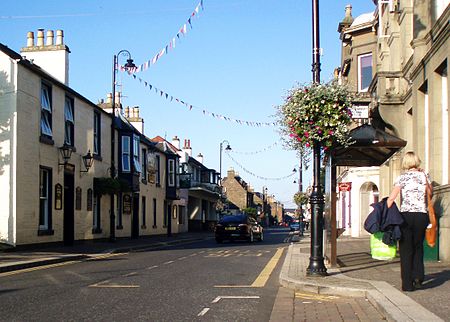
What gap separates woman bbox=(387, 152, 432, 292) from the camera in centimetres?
841

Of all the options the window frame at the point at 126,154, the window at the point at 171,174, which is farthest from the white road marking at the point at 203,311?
the window at the point at 171,174

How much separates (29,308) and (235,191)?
96184 mm

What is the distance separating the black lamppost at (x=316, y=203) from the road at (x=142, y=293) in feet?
2.75

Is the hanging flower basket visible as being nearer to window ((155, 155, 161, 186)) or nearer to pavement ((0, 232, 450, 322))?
pavement ((0, 232, 450, 322))

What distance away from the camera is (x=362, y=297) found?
8664mm

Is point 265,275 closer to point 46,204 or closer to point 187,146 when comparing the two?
point 46,204

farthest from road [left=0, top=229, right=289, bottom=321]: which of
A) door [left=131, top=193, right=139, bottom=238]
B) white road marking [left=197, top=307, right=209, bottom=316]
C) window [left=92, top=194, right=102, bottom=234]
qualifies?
door [left=131, top=193, right=139, bottom=238]

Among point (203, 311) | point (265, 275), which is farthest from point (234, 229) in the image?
point (203, 311)

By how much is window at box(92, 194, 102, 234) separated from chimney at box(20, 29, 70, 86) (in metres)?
5.92

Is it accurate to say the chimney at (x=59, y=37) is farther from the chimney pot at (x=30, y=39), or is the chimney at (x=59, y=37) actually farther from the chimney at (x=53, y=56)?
the chimney pot at (x=30, y=39)

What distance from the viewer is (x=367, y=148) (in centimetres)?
1321

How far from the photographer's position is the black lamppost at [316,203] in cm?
1077

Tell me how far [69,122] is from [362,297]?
19694mm

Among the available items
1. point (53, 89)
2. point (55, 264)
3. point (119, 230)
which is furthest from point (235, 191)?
point (55, 264)
